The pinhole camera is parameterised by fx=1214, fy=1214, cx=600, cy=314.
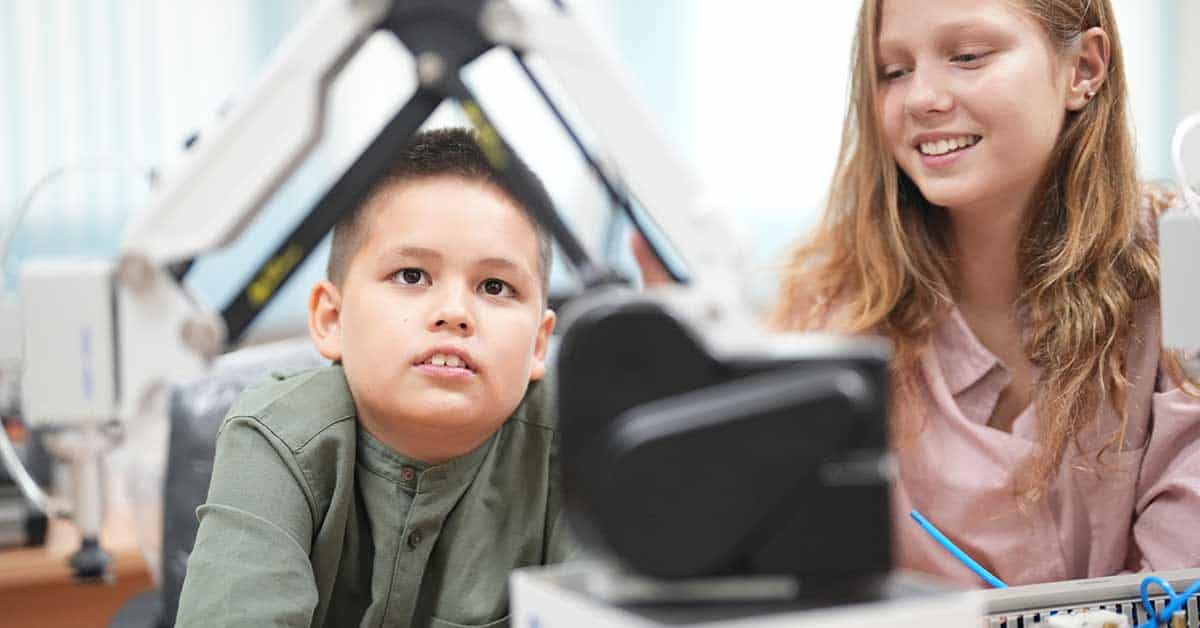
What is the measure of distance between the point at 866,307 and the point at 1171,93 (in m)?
2.63

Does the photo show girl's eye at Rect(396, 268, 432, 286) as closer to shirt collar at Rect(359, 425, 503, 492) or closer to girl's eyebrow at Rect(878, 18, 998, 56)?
shirt collar at Rect(359, 425, 503, 492)

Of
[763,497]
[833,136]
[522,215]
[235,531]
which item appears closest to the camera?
[763,497]

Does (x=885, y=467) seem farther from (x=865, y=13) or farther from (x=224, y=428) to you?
(x=865, y=13)

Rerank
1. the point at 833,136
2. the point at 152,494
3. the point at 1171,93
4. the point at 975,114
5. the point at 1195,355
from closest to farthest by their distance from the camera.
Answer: the point at 975,114 < the point at 152,494 < the point at 1195,355 < the point at 833,136 < the point at 1171,93

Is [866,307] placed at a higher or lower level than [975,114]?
lower

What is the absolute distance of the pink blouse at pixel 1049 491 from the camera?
123cm

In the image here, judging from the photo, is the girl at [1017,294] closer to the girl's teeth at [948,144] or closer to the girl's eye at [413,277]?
the girl's teeth at [948,144]

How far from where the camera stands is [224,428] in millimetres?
935

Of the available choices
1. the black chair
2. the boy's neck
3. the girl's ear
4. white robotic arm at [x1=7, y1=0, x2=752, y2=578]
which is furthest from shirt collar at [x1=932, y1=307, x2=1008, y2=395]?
the black chair

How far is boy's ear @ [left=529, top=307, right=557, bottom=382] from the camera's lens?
0.99m

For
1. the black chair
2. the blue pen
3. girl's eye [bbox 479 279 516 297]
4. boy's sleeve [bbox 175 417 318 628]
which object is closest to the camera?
boy's sleeve [bbox 175 417 318 628]

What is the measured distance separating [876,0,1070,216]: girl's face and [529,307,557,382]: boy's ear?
441 millimetres

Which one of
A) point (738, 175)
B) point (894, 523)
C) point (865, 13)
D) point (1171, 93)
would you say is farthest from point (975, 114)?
point (1171, 93)

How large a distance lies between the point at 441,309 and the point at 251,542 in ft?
0.69
